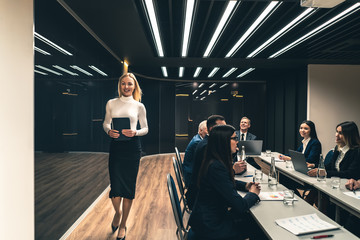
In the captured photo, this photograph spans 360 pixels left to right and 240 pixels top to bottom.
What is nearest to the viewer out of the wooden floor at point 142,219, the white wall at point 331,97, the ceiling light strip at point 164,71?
the wooden floor at point 142,219

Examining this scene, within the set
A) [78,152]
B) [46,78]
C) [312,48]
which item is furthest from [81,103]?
[312,48]

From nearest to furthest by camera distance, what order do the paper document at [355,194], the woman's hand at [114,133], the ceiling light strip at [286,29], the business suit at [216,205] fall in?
the business suit at [216,205]
the paper document at [355,194]
the woman's hand at [114,133]
the ceiling light strip at [286,29]

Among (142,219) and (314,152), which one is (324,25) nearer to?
(314,152)

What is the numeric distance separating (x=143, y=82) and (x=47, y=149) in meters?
6.92

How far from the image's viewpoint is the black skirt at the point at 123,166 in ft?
9.88

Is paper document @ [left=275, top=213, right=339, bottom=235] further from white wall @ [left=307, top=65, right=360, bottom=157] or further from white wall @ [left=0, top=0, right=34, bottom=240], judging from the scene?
white wall @ [left=307, top=65, right=360, bottom=157]

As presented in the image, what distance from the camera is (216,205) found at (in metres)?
1.89

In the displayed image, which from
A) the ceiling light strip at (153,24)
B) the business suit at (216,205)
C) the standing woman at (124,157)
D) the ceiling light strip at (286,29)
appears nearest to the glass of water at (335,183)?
the business suit at (216,205)

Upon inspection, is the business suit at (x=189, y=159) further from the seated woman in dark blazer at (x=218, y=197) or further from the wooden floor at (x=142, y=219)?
the seated woman in dark blazer at (x=218, y=197)

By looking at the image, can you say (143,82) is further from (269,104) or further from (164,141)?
(269,104)

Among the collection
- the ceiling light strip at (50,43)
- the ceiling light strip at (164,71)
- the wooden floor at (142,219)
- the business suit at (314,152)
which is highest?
the ceiling light strip at (164,71)

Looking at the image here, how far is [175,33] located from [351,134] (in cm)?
335

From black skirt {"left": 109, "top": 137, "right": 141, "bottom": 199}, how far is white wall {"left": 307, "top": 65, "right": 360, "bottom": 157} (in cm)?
605

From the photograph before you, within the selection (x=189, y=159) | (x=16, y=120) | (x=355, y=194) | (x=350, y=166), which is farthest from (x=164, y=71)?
(x=355, y=194)
